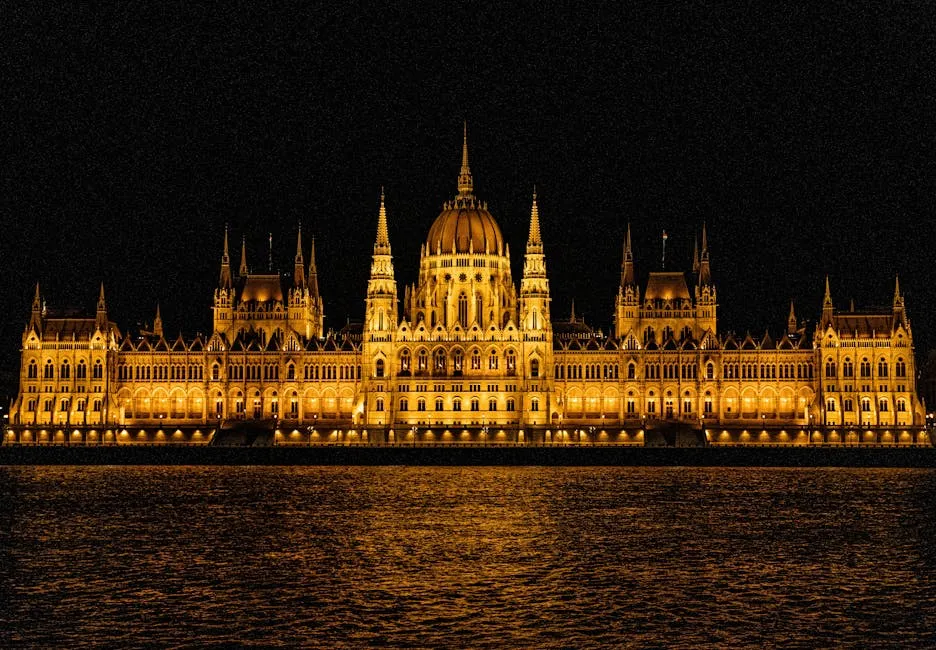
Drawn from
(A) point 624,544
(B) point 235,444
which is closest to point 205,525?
(A) point 624,544

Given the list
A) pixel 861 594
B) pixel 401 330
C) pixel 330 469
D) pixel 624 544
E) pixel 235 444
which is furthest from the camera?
pixel 401 330

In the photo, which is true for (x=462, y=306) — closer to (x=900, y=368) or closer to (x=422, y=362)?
(x=422, y=362)

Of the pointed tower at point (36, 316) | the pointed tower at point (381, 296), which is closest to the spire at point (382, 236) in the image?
the pointed tower at point (381, 296)

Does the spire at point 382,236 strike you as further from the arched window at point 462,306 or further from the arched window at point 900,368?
the arched window at point 900,368

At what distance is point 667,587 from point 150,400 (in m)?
92.0

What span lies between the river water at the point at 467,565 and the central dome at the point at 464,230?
171ft

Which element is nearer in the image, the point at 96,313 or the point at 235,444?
the point at 235,444

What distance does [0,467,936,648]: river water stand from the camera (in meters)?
39.6

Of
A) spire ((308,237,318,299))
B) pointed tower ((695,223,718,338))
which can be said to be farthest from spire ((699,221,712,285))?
spire ((308,237,318,299))

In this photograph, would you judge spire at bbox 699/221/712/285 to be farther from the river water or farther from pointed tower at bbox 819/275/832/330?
the river water

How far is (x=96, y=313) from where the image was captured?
134 metres

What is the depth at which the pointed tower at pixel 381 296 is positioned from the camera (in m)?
127

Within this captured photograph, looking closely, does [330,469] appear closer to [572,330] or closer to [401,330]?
[401,330]

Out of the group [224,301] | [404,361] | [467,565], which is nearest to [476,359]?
[404,361]
